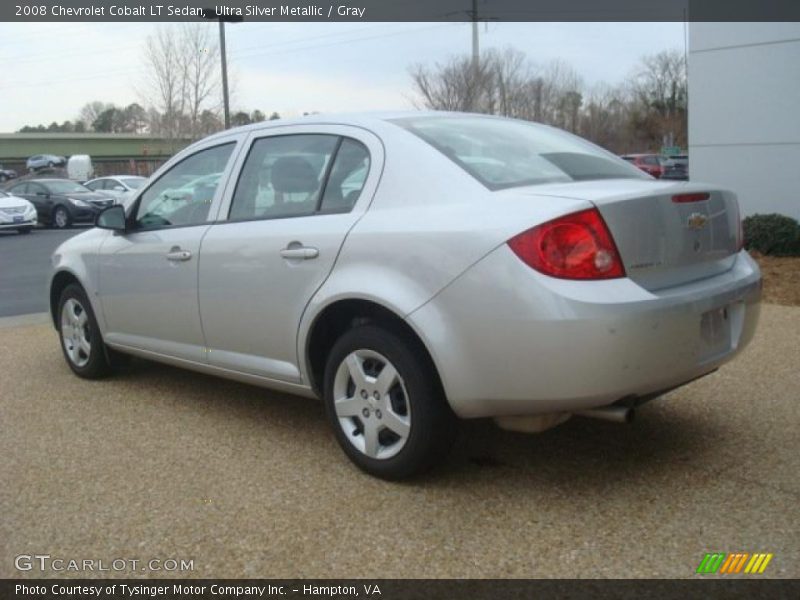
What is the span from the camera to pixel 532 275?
123 inches

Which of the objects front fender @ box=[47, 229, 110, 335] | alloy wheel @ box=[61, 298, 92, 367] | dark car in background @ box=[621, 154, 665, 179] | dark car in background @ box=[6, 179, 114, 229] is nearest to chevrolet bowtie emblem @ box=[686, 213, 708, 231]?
front fender @ box=[47, 229, 110, 335]

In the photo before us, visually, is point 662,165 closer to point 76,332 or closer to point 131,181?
point 131,181

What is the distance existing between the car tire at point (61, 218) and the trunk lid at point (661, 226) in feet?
72.4

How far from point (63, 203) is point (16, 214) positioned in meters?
2.39

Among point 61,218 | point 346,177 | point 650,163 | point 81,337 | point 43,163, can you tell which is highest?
point 43,163

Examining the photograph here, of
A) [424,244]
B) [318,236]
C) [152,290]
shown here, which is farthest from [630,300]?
[152,290]

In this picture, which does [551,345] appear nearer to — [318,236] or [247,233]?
[318,236]

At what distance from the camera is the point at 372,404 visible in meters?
3.67

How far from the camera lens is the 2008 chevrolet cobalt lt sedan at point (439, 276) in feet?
10.3

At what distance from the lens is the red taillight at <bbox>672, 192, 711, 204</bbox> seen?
11.3ft

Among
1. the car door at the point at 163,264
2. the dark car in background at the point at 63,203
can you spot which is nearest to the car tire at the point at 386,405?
the car door at the point at 163,264

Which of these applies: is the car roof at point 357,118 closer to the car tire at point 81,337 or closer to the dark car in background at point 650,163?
the car tire at point 81,337
